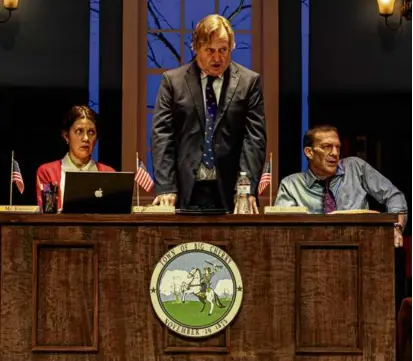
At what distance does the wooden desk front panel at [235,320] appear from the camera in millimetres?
4285

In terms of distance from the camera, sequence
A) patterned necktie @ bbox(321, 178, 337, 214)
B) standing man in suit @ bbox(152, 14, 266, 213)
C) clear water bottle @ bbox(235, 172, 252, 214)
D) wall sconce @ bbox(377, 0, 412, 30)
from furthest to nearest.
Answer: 1. wall sconce @ bbox(377, 0, 412, 30)
2. patterned necktie @ bbox(321, 178, 337, 214)
3. standing man in suit @ bbox(152, 14, 266, 213)
4. clear water bottle @ bbox(235, 172, 252, 214)

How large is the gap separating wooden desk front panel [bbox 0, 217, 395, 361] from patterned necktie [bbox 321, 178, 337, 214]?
0.90 m

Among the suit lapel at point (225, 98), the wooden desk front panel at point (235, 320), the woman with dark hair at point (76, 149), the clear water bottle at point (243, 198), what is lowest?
the wooden desk front panel at point (235, 320)

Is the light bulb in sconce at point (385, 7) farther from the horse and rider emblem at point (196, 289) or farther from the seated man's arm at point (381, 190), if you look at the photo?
the horse and rider emblem at point (196, 289)

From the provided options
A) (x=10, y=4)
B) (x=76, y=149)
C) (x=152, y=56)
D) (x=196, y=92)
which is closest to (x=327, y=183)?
(x=196, y=92)

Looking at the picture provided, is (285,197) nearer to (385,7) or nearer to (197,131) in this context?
(197,131)

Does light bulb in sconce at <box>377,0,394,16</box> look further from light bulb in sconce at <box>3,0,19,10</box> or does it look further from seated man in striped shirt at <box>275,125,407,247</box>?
light bulb in sconce at <box>3,0,19,10</box>

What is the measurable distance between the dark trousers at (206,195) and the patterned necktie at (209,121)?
0.09 metres

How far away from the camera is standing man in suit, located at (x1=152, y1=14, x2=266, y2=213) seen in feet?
16.2

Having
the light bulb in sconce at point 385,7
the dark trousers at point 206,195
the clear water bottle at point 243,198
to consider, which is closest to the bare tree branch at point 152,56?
the light bulb in sconce at point 385,7

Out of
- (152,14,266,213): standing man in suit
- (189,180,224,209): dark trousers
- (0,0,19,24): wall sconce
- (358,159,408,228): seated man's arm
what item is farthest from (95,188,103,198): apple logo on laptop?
(0,0,19,24): wall sconce

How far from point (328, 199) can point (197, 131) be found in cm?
78

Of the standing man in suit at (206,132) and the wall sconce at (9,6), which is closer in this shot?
the standing man in suit at (206,132)

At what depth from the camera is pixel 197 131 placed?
495 centimetres
